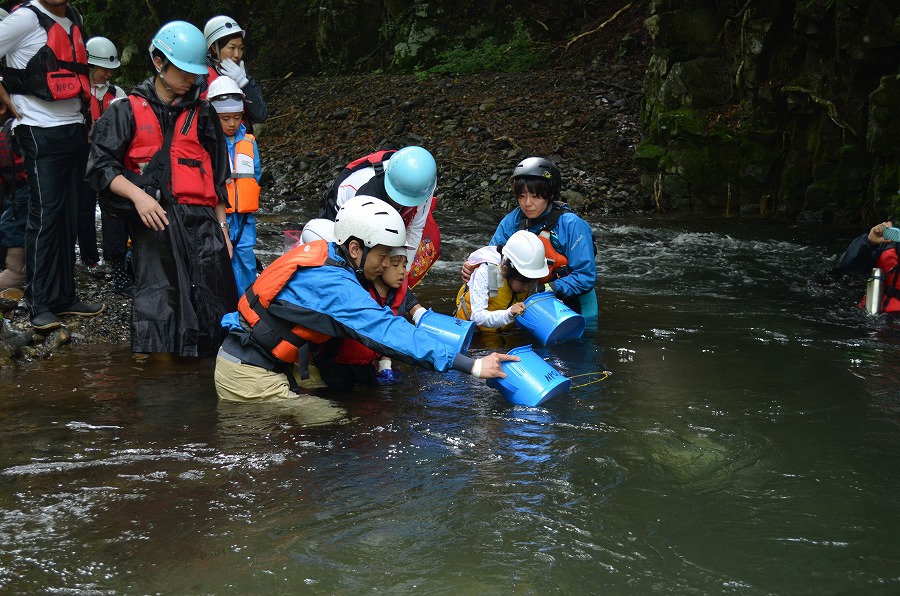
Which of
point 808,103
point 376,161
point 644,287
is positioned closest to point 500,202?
point 808,103

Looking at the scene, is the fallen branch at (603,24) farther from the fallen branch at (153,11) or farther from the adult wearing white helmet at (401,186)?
the adult wearing white helmet at (401,186)

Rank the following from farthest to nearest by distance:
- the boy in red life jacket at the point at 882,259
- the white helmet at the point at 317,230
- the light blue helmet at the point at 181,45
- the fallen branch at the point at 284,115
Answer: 1. the fallen branch at the point at 284,115
2. the boy in red life jacket at the point at 882,259
3. the white helmet at the point at 317,230
4. the light blue helmet at the point at 181,45

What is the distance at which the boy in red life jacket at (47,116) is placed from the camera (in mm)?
5672

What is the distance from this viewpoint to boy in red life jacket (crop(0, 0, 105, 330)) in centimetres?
567

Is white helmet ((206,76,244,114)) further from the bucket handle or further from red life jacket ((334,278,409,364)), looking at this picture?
the bucket handle

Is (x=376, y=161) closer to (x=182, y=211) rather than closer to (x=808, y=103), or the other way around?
(x=182, y=211)

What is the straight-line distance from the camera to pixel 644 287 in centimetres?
924

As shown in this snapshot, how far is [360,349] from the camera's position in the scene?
5.15 m

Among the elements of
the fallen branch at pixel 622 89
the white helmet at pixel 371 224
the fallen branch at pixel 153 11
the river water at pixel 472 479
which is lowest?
the river water at pixel 472 479

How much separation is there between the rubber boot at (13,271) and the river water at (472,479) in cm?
119

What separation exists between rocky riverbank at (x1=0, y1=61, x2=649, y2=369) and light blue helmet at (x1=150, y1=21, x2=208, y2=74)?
9.08m

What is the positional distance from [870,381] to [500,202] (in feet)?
31.9

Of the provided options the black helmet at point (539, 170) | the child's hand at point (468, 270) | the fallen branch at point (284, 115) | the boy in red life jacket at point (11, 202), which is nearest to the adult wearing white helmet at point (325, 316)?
the child's hand at point (468, 270)

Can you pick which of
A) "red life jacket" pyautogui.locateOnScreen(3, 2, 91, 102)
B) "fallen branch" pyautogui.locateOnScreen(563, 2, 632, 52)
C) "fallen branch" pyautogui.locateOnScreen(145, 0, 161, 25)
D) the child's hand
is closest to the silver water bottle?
the child's hand
